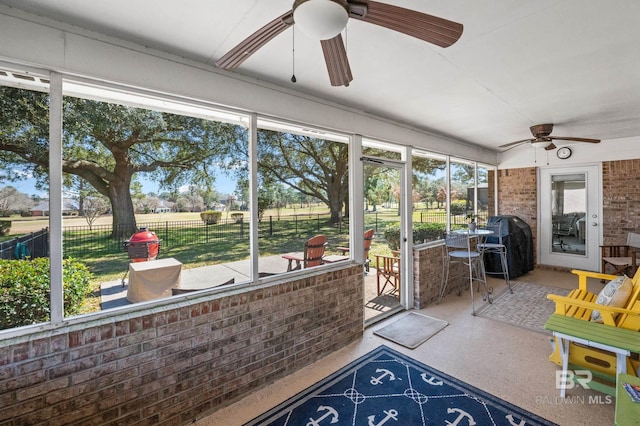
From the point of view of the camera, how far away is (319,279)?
9.77 ft

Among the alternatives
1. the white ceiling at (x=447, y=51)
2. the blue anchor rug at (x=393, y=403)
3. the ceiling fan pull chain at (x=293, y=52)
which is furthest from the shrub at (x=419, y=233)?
the ceiling fan pull chain at (x=293, y=52)

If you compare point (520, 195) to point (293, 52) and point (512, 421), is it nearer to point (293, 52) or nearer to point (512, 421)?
point (512, 421)

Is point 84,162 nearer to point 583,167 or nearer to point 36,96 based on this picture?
point 36,96

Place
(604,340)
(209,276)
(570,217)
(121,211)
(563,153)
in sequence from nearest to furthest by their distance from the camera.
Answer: (121,211) → (604,340) → (209,276) → (563,153) → (570,217)

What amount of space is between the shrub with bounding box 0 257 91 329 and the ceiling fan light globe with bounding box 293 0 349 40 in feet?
6.60

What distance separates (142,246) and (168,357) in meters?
0.82

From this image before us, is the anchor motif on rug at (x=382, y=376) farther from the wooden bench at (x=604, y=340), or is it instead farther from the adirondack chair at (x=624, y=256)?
the adirondack chair at (x=624, y=256)

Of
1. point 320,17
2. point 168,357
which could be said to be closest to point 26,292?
point 168,357

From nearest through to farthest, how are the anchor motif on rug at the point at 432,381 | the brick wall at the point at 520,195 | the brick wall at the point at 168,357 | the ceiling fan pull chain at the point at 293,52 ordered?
the brick wall at the point at 168,357 < the ceiling fan pull chain at the point at 293,52 < the anchor motif on rug at the point at 432,381 < the brick wall at the point at 520,195

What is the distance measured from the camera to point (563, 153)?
5.85 meters

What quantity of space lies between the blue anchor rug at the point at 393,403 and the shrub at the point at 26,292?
5.15 feet

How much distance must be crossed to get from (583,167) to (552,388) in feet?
17.3

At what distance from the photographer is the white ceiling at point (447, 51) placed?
163 centimetres

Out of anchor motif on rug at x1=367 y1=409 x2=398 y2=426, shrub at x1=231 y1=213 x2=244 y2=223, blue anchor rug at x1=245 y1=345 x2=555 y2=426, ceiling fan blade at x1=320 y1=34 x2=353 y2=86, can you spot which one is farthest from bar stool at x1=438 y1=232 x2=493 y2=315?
ceiling fan blade at x1=320 y1=34 x2=353 y2=86
